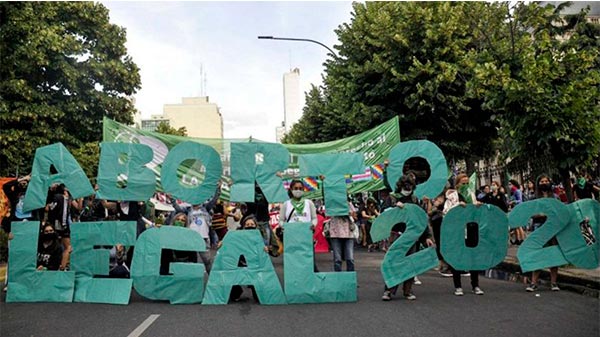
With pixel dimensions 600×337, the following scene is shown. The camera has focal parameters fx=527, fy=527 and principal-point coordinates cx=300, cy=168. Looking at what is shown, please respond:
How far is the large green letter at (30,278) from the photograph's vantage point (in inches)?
289

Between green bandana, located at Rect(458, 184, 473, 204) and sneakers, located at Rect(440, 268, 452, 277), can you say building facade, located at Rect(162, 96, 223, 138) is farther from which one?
sneakers, located at Rect(440, 268, 452, 277)

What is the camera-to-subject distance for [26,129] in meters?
19.2

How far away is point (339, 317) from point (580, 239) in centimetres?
395

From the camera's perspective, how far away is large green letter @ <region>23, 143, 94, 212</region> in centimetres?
766

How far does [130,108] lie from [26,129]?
5.11 metres

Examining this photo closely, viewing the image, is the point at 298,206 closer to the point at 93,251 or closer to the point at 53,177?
the point at 93,251

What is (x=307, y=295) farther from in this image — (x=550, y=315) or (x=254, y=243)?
(x=550, y=315)

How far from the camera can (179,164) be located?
24.7 ft

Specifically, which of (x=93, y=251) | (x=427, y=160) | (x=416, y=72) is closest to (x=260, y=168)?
(x=427, y=160)

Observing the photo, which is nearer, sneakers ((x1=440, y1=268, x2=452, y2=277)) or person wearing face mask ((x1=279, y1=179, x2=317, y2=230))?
person wearing face mask ((x1=279, y1=179, x2=317, y2=230))

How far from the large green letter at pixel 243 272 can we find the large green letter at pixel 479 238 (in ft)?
7.97

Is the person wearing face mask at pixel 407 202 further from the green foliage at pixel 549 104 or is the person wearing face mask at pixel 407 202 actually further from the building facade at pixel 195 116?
the building facade at pixel 195 116

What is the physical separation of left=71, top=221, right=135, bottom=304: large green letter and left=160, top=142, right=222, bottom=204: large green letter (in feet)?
2.51

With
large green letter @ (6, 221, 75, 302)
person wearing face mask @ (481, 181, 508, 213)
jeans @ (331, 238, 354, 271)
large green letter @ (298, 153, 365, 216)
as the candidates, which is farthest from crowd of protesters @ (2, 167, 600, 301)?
person wearing face mask @ (481, 181, 508, 213)
